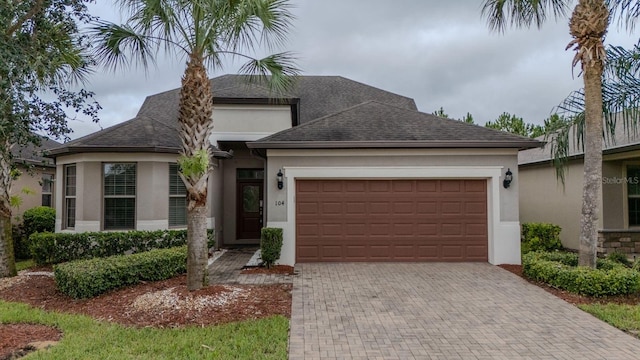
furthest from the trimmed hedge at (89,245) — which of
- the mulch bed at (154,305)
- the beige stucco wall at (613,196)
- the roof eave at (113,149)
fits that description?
the beige stucco wall at (613,196)

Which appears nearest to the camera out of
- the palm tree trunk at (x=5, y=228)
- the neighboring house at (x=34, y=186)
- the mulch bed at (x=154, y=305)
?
the mulch bed at (x=154, y=305)

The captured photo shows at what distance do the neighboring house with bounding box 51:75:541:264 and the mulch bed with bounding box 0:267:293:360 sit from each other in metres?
2.82

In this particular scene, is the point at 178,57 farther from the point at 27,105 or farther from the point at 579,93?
the point at 579,93

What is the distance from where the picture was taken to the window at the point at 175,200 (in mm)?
11148

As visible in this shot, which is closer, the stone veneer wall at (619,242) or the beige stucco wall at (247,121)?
the stone veneer wall at (619,242)

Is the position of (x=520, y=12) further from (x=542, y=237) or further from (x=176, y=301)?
(x=176, y=301)

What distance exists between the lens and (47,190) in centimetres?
1516

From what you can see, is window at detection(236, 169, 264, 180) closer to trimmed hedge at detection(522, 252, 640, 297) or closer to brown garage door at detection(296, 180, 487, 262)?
brown garage door at detection(296, 180, 487, 262)

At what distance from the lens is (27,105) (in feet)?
20.0

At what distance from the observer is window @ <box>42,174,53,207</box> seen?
15.0 metres

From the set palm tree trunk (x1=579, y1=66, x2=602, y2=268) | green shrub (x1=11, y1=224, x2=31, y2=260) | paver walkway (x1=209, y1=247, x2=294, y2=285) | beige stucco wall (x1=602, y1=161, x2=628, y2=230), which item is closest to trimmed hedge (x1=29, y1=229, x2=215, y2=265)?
paver walkway (x1=209, y1=247, x2=294, y2=285)

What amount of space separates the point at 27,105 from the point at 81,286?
10.6 feet

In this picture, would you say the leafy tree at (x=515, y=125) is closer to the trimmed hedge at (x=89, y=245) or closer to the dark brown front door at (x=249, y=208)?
the dark brown front door at (x=249, y=208)

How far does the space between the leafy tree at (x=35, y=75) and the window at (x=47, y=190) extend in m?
6.47
